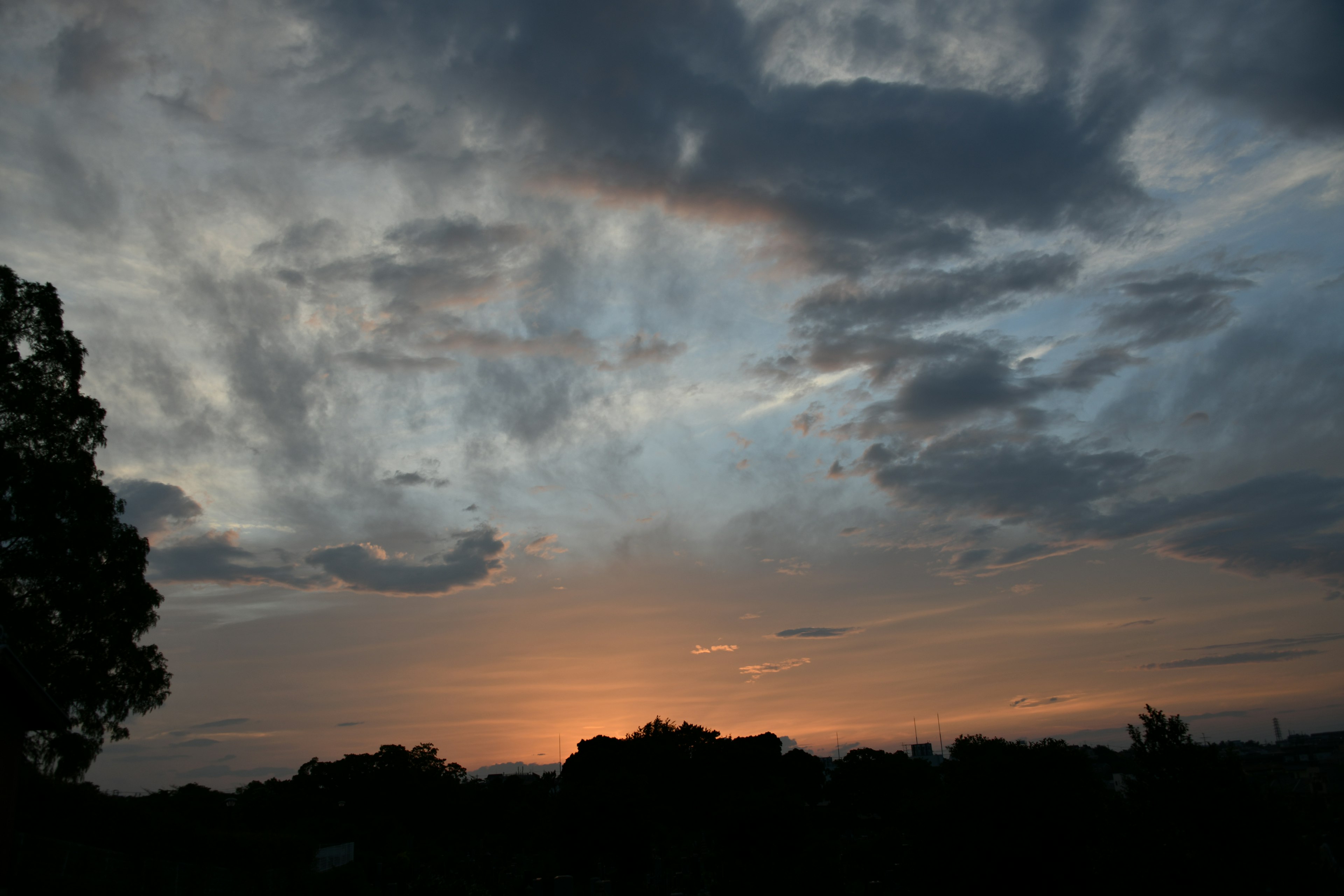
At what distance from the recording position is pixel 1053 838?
96.0 feet

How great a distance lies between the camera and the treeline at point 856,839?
26.4 meters

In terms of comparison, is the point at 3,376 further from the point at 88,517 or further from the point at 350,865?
the point at 350,865

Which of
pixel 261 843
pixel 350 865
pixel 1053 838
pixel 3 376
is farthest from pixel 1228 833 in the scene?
pixel 3 376

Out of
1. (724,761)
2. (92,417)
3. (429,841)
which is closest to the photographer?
(92,417)

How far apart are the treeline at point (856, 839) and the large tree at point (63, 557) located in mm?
4432

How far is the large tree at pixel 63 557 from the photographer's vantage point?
79.5ft

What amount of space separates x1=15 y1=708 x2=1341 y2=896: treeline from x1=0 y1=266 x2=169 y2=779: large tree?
4.43 meters

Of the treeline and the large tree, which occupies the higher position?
the large tree

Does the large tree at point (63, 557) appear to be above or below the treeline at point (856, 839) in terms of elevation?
above

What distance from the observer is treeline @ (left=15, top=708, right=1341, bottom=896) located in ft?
86.6

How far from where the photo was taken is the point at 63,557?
80.7ft

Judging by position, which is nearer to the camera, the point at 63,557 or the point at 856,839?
the point at 63,557

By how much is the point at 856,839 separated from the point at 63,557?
227 feet

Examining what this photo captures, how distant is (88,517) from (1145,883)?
115 ft
